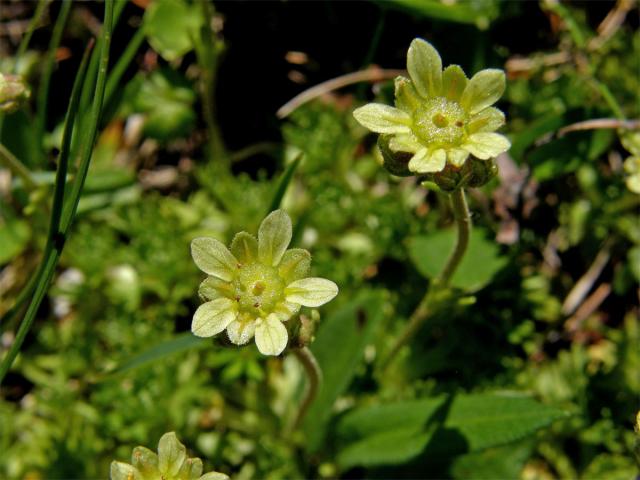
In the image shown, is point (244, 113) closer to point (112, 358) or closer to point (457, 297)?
point (112, 358)

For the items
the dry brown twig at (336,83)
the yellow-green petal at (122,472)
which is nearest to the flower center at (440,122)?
the yellow-green petal at (122,472)

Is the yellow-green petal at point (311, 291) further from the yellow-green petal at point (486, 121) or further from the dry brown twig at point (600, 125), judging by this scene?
the dry brown twig at point (600, 125)

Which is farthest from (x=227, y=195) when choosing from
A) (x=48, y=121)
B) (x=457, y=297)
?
(x=457, y=297)

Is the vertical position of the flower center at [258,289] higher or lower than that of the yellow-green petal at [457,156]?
lower

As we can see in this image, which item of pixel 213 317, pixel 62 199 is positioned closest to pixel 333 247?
pixel 62 199

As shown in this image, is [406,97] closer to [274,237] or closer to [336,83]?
[274,237]

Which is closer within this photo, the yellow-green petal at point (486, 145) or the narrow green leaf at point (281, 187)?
the yellow-green petal at point (486, 145)
